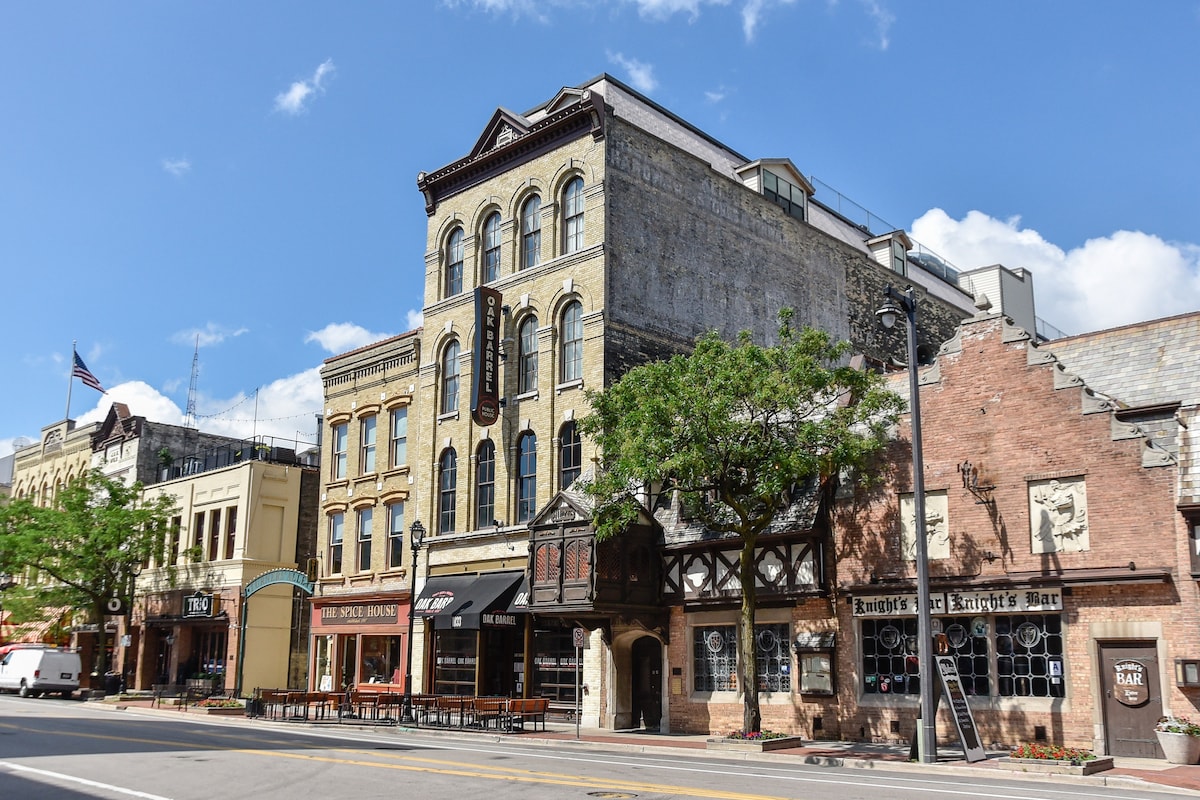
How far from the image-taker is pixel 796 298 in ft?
128

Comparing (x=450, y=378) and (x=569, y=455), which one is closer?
(x=569, y=455)

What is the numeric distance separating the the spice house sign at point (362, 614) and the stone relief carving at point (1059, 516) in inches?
878

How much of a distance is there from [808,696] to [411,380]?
1979 centimetres

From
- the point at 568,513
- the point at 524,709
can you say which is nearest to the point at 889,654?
the point at 568,513

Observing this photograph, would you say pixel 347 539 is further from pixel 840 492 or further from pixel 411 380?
pixel 840 492

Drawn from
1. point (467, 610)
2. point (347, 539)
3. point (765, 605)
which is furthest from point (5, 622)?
point (765, 605)

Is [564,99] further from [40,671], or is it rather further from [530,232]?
[40,671]

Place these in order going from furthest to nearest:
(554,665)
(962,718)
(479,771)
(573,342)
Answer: (573,342) → (554,665) → (962,718) → (479,771)

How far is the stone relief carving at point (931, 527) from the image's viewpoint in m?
23.2

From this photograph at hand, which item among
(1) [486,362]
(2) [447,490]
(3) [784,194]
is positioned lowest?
(2) [447,490]

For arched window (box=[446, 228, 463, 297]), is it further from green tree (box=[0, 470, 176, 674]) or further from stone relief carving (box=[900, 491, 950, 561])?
green tree (box=[0, 470, 176, 674])

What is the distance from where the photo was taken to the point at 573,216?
33625 millimetres

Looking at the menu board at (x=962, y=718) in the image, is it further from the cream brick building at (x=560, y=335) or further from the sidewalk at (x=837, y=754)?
the cream brick building at (x=560, y=335)

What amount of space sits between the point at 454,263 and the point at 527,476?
29.2ft
